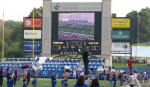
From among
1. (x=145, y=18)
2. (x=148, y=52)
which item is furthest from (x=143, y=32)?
(x=148, y=52)

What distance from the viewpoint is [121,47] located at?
58.9 m

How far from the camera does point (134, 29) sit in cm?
13175

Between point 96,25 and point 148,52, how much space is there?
47.6 metres

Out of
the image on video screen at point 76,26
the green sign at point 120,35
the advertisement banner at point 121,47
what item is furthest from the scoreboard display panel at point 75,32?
the advertisement banner at point 121,47

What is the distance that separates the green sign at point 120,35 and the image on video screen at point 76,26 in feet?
16.8

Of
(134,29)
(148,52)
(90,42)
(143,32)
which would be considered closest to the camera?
(90,42)

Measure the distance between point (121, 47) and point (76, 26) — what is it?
6.88 m

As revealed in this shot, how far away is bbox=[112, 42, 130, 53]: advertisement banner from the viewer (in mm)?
58463

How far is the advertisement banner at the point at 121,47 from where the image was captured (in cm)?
5846

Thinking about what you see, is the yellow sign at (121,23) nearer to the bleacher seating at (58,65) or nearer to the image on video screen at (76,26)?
the bleacher seating at (58,65)

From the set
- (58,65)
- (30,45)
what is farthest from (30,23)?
(58,65)

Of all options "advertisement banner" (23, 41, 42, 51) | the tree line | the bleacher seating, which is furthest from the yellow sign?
the tree line

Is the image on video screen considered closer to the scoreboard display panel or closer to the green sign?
the scoreboard display panel

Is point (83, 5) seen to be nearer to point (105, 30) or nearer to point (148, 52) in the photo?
point (105, 30)
